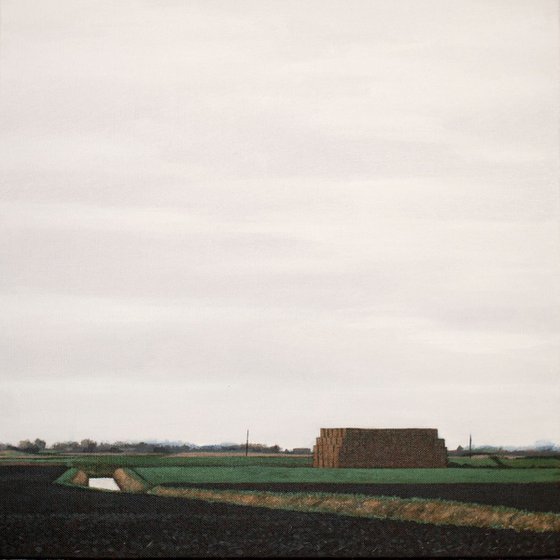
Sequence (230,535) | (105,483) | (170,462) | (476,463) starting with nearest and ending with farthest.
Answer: (230,535), (105,483), (476,463), (170,462)

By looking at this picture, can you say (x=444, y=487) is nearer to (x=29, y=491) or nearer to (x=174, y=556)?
(x=29, y=491)

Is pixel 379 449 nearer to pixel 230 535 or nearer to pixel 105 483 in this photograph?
pixel 105 483

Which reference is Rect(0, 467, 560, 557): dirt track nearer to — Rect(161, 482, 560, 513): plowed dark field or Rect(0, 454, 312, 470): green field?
Rect(161, 482, 560, 513): plowed dark field

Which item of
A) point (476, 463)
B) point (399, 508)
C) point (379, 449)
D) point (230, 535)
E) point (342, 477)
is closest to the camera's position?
point (230, 535)

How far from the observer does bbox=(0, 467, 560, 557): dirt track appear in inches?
1204

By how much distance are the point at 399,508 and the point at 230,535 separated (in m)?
9.92

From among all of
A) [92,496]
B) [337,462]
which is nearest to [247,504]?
[92,496]

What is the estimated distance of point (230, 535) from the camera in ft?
109

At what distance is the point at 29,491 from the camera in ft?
172

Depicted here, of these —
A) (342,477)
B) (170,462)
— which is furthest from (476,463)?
(342,477)

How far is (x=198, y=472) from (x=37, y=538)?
38.3 meters

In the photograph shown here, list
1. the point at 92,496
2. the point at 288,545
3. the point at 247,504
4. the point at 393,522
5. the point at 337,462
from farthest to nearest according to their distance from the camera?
1. the point at 337,462
2. the point at 92,496
3. the point at 247,504
4. the point at 393,522
5. the point at 288,545

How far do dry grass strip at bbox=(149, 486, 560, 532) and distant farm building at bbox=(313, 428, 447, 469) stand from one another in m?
35.1

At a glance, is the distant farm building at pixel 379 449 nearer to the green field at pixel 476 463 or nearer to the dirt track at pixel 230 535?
the green field at pixel 476 463
